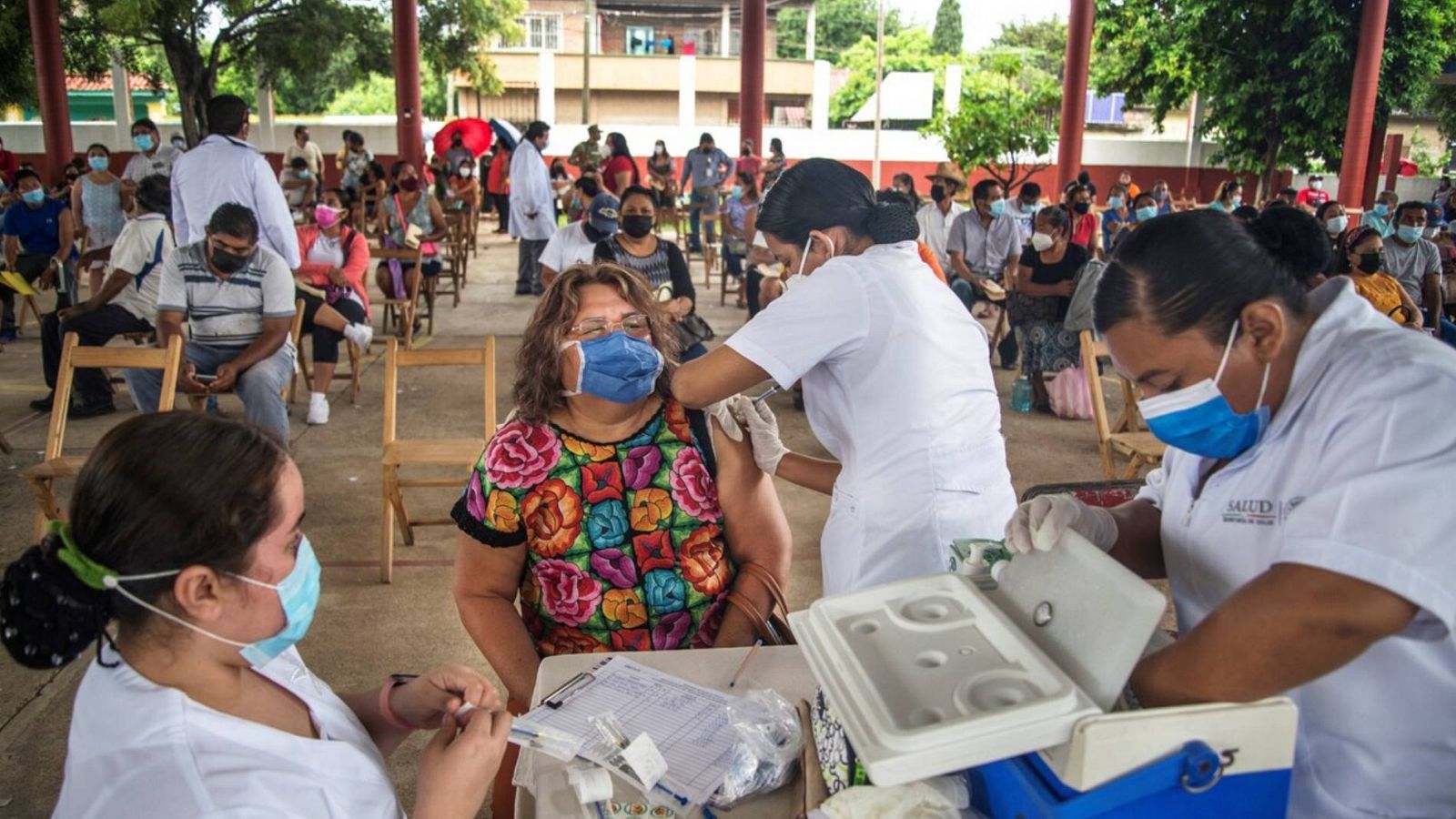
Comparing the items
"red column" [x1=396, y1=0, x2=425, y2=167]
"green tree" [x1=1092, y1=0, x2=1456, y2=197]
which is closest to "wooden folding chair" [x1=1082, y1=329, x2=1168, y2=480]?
"red column" [x1=396, y1=0, x2=425, y2=167]

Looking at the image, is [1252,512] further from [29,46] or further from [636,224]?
[29,46]

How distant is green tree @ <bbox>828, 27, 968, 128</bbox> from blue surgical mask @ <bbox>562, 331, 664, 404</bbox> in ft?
102

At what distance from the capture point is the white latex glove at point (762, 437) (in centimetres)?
234

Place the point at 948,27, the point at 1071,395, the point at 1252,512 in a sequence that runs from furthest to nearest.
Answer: the point at 948,27 → the point at 1071,395 → the point at 1252,512

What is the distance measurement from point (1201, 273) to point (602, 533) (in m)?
1.29

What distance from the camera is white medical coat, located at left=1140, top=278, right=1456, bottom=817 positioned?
1.10 m

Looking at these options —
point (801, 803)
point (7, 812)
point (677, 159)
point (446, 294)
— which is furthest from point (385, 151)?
point (801, 803)

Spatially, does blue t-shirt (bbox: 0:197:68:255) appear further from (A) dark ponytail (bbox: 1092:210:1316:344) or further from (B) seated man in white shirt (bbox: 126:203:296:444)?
(A) dark ponytail (bbox: 1092:210:1316:344)

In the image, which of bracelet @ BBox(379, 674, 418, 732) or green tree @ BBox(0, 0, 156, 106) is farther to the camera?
green tree @ BBox(0, 0, 156, 106)

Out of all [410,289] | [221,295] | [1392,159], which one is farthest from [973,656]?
[1392,159]

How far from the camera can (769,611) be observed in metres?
2.27

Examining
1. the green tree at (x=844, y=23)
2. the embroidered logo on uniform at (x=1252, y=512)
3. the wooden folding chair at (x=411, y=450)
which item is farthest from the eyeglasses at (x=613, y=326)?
the green tree at (x=844, y=23)

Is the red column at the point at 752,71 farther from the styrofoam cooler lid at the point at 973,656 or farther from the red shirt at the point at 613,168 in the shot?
the styrofoam cooler lid at the point at 973,656

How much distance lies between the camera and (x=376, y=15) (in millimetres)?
16719
